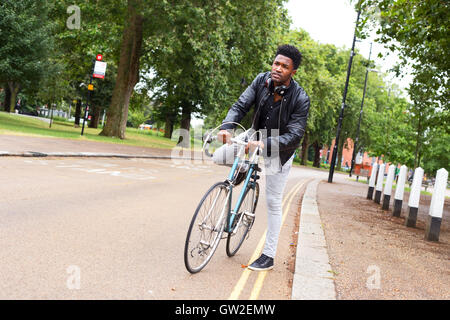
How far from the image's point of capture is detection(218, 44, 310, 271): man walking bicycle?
4.19 m

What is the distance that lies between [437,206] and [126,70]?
2035 centimetres

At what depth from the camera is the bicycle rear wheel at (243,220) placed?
15.2 feet

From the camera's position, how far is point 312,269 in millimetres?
4734

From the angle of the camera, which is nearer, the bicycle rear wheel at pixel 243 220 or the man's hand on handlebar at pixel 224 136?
the man's hand on handlebar at pixel 224 136

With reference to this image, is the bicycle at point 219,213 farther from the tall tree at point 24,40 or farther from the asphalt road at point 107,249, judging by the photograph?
the tall tree at point 24,40

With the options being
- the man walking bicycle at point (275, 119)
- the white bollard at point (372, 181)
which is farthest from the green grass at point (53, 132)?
the man walking bicycle at point (275, 119)

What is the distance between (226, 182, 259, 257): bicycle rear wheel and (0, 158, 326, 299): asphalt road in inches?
6.0

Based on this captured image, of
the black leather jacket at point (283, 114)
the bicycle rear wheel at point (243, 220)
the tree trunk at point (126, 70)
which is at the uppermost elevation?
the tree trunk at point (126, 70)

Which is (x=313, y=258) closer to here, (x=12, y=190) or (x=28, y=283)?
(x=28, y=283)

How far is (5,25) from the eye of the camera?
2362 cm

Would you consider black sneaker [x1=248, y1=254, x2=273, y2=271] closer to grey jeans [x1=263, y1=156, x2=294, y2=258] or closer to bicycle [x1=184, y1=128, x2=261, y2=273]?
grey jeans [x1=263, y1=156, x2=294, y2=258]

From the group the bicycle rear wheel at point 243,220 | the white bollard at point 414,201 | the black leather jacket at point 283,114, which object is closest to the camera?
the black leather jacket at point 283,114
